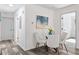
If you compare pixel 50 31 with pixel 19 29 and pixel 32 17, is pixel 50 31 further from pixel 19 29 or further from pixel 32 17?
pixel 19 29

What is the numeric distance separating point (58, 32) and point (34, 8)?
27.3 inches

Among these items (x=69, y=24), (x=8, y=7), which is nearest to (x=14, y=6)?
(x=8, y=7)

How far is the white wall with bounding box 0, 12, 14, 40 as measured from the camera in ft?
6.28

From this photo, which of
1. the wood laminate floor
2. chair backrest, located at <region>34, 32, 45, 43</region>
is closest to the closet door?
the wood laminate floor

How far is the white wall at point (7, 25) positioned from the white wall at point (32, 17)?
0.33m

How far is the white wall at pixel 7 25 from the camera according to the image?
191cm

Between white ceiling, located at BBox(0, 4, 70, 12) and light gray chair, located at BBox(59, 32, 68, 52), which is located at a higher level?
white ceiling, located at BBox(0, 4, 70, 12)

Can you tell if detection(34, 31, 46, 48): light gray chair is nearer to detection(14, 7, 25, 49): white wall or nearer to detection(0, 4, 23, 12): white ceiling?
detection(14, 7, 25, 49): white wall

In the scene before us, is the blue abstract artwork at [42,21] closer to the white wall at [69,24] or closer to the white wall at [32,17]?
the white wall at [32,17]

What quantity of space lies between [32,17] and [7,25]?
55 cm

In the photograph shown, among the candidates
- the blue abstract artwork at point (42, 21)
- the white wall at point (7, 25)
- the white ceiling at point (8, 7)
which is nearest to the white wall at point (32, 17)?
the blue abstract artwork at point (42, 21)

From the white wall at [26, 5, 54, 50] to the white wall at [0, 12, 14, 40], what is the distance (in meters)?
0.33

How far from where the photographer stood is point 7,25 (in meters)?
1.96
